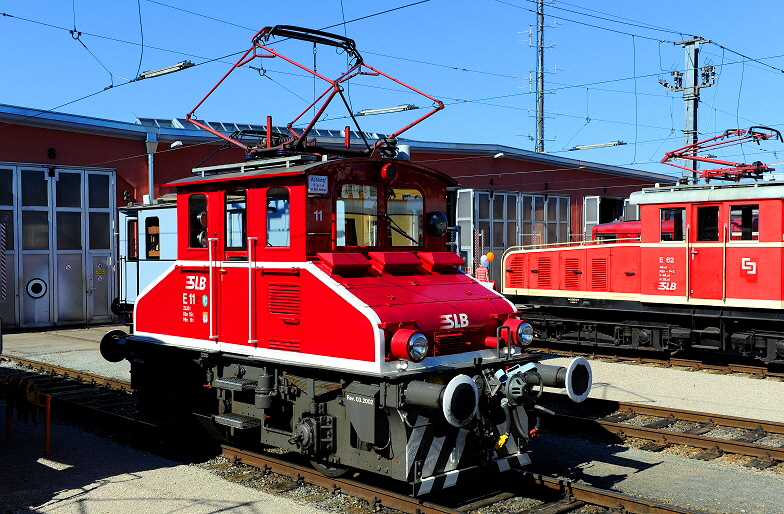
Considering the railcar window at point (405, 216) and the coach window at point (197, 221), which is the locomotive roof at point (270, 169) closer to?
the coach window at point (197, 221)

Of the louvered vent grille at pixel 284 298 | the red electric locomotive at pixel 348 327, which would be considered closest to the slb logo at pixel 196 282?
the red electric locomotive at pixel 348 327

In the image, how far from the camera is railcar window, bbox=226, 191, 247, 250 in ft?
26.2

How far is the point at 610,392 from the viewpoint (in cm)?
1272

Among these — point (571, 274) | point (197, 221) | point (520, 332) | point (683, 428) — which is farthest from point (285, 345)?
point (571, 274)

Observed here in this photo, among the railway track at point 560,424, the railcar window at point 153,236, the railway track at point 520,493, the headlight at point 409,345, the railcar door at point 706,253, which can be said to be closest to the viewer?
the headlight at point 409,345

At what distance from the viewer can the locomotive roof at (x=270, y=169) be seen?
23.8 ft

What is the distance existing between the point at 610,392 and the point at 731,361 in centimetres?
502

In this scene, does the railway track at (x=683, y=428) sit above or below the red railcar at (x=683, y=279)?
below

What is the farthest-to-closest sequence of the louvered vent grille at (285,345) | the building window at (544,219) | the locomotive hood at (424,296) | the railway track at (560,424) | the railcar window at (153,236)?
the building window at (544,219), the railcar window at (153,236), the louvered vent grille at (285,345), the railway track at (560,424), the locomotive hood at (424,296)

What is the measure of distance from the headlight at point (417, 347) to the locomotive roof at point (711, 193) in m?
10.4

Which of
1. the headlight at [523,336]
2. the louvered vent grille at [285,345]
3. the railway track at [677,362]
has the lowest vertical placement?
the railway track at [677,362]

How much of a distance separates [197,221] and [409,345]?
3.40 metres

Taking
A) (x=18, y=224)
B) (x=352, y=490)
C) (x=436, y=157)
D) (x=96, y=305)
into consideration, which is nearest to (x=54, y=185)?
(x=18, y=224)

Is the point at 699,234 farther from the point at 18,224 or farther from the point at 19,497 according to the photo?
the point at 18,224
